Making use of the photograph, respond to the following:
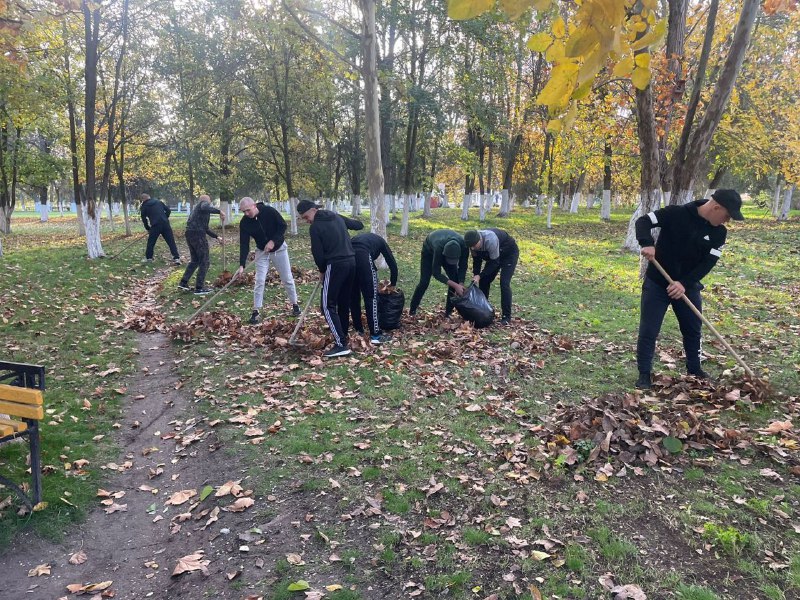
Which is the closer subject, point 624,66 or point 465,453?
point 624,66

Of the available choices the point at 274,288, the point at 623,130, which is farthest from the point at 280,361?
the point at 623,130

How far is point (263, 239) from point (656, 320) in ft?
21.5

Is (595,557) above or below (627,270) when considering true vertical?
below

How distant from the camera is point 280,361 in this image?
7008 mm

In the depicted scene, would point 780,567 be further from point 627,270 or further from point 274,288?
point 627,270

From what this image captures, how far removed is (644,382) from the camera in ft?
17.5

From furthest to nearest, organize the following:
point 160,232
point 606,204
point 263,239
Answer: point 606,204, point 160,232, point 263,239

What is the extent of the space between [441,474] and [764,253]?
51.1ft

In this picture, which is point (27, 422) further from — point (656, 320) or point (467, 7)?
point (656, 320)

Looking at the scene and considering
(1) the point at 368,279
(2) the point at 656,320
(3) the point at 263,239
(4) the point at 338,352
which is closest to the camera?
(2) the point at 656,320

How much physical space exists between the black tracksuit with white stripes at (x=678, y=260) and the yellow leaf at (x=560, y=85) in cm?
387

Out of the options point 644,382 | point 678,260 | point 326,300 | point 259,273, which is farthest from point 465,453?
point 259,273

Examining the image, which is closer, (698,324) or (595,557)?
(595,557)

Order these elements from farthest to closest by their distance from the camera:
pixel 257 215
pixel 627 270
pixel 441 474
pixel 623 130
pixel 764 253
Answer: pixel 623 130
pixel 764 253
pixel 627 270
pixel 257 215
pixel 441 474
